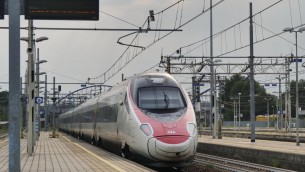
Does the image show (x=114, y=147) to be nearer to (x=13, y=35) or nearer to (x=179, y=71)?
(x=13, y=35)

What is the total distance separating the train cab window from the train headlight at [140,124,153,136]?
1117 mm

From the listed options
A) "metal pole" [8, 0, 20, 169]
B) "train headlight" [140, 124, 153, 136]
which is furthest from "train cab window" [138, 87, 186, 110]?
"metal pole" [8, 0, 20, 169]

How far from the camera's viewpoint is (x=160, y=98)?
18.7m

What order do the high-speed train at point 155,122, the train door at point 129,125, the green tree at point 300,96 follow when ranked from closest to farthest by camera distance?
the high-speed train at point 155,122 < the train door at point 129,125 < the green tree at point 300,96

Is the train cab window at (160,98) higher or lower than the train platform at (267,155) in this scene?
higher

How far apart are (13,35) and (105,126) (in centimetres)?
1713

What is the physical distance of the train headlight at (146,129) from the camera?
1700 cm

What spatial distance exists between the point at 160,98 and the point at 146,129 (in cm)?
190

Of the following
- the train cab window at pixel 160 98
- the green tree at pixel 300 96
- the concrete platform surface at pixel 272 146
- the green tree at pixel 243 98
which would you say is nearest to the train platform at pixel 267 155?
the concrete platform surface at pixel 272 146

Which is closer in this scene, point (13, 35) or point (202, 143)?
point (13, 35)

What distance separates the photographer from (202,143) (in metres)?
33.6

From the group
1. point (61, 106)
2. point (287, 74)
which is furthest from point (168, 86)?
point (61, 106)

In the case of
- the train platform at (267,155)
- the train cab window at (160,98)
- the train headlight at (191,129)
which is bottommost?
the train platform at (267,155)

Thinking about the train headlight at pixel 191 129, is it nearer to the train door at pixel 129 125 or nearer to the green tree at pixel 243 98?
the train door at pixel 129 125
